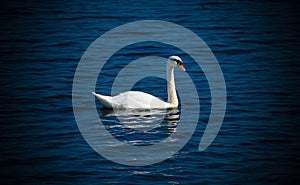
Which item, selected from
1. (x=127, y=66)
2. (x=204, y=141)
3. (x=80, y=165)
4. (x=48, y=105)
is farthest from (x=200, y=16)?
(x=80, y=165)

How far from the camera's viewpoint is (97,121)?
48.1 ft

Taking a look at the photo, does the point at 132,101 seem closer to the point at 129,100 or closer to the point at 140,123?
the point at 129,100

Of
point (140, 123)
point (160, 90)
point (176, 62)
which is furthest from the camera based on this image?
point (160, 90)

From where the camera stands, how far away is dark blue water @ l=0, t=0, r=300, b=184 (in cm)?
1193

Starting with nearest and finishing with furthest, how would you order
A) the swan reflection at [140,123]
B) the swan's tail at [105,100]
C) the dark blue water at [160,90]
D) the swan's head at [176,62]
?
the dark blue water at [160,90], the swan reflection at [140,123], the swan's tail at [105,100], the swan's head at [176,62]

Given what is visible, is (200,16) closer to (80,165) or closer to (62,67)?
(62,67)

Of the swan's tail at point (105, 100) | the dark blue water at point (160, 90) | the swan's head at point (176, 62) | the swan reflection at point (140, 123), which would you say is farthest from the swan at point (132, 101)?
the swan's head at point (176, 62)

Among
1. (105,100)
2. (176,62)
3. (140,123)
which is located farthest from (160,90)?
(140,123)

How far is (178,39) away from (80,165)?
9.97 metres

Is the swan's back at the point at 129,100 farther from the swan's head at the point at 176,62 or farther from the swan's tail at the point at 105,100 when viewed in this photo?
the swan's head at the point at 176,62

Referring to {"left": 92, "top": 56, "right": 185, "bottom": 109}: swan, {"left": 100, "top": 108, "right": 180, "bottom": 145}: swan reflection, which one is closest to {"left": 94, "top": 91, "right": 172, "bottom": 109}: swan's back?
{"left": 92, "top": 56, "right": 185, "bottom": 109}: swan

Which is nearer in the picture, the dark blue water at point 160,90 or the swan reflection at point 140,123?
the dark blue water at point 160,90

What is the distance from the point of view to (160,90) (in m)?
17.3

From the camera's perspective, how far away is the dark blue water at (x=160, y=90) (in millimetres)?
11930
